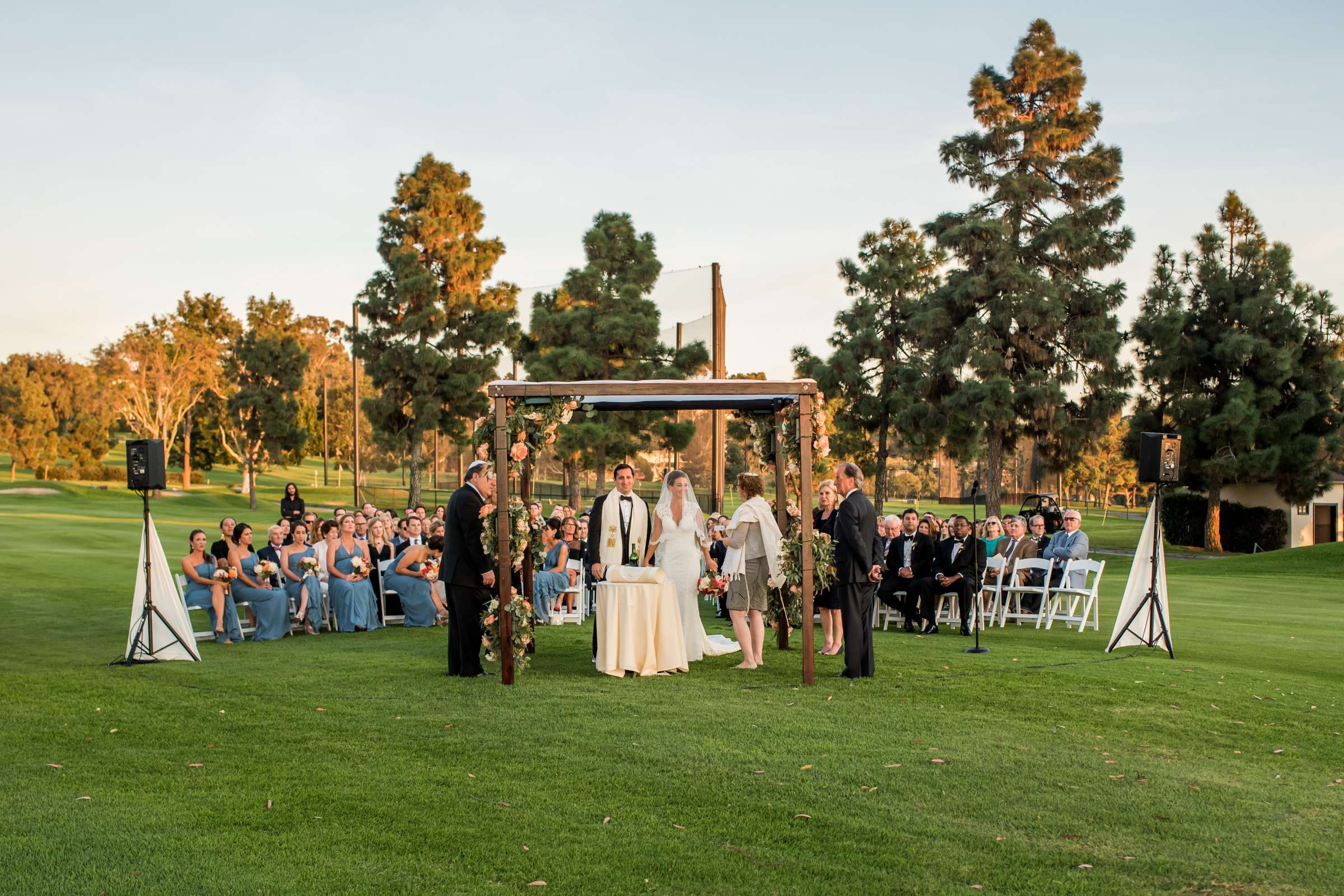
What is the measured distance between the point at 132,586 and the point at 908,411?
27818mm

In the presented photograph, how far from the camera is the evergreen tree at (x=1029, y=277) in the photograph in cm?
3728

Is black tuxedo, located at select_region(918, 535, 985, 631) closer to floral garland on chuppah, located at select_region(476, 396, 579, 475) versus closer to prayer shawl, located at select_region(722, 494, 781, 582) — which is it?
prayer shawl, located at select_region(722, 494, 781, 582)

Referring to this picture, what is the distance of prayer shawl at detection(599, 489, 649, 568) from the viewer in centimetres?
1101

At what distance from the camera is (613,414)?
38.4 metres

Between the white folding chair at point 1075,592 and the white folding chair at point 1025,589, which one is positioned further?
the white folding chair at point 1025,589

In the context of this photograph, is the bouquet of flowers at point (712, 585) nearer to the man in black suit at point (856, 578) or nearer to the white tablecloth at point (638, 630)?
the white tablecloth at point (638, 630)

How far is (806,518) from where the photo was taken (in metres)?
9.73

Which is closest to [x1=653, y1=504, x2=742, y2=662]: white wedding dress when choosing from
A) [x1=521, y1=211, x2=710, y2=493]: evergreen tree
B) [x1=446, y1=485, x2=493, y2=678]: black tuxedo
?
[x1=446, y1=485, x2=493, y2=678]: black tuxedo

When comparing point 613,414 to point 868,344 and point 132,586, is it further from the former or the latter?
point 132,586

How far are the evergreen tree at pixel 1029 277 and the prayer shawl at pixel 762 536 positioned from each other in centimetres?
2761

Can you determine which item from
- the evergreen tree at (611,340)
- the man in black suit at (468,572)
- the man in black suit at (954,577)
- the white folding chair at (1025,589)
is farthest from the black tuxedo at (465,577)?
the evergreen tree at (611,340)

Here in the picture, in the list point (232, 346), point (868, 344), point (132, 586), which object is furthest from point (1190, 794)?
point (232, 346)

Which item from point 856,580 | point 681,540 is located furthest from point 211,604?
point 856,580

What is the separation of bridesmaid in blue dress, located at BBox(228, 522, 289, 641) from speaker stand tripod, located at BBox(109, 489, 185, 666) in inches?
86.3
